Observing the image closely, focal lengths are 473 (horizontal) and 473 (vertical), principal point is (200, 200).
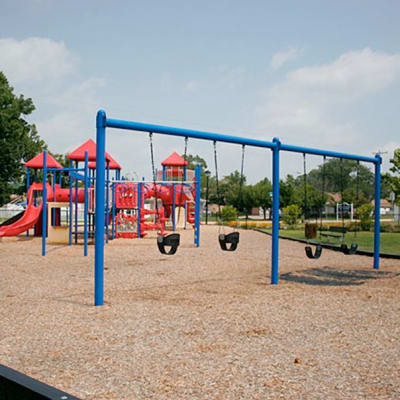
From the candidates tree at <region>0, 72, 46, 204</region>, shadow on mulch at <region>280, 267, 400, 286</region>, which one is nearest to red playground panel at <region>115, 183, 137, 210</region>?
shadow on mulch at <region>280, 267, 400, 286</region>

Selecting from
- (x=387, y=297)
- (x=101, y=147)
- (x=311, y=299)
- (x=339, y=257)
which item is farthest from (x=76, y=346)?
(x=339, y=257)

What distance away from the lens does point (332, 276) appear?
29.0 ft

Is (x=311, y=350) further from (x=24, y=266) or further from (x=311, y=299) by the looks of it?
(x=24, y=266)

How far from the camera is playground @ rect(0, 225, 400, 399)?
3410 millimetres

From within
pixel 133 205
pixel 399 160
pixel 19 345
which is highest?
pixel 399 160

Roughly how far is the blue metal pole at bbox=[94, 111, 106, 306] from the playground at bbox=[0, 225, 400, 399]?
248mm

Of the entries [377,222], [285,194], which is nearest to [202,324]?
[377,222]

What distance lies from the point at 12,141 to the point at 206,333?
111ft

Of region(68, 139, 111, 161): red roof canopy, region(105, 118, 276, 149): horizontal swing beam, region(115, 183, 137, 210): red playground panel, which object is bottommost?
region(115, 183, 137, 210): red playground panel

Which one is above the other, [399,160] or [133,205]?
[399,160]

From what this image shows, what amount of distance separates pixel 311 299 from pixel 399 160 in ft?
75.5

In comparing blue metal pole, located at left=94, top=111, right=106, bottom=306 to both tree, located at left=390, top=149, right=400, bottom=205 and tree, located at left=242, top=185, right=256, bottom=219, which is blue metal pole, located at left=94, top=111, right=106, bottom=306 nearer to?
tree, located at left=390, top=149, right=400, bottom=205

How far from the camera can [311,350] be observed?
13.8 ft

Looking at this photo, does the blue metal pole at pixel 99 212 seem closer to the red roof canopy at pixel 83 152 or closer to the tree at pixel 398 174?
the red roof canopy at pixel 83 152
